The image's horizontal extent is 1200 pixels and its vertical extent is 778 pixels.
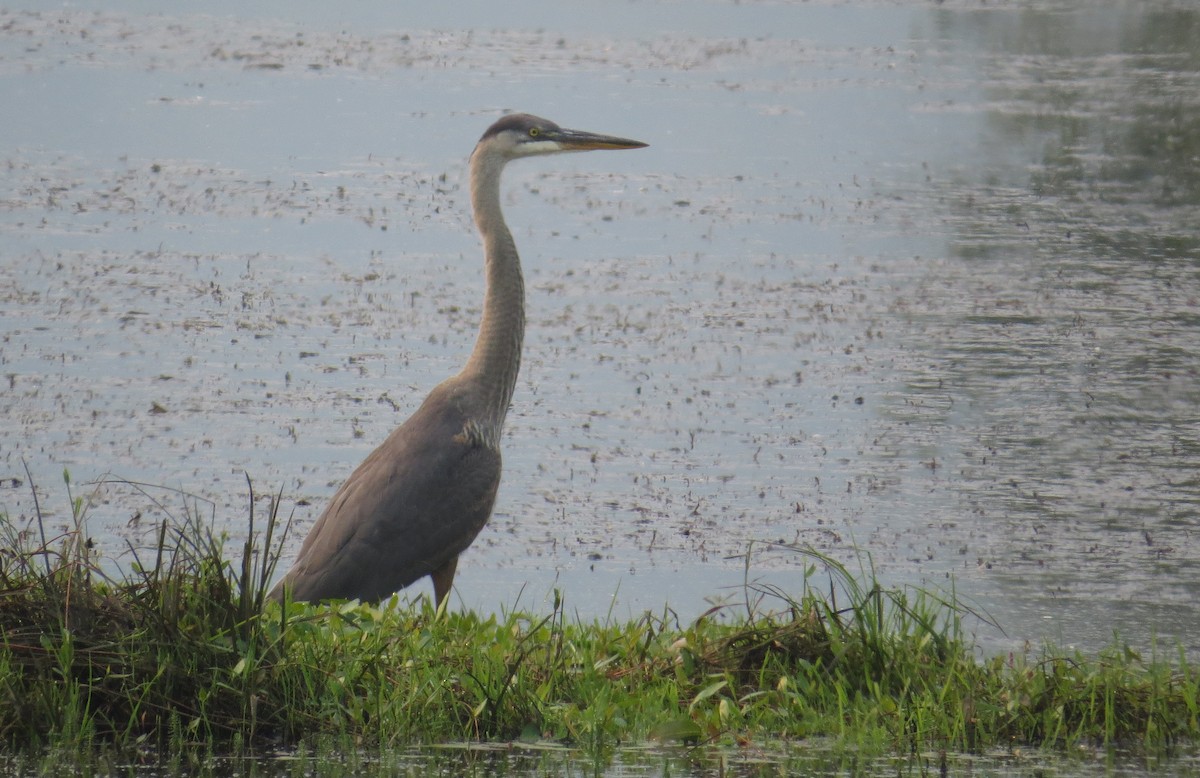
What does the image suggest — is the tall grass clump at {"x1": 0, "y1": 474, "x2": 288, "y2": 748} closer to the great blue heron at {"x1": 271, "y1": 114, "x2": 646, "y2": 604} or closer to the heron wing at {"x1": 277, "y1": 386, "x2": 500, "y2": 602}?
the great blue heron at {"x1": 271, "y1": 114, "x2": 646, "y2": 604}

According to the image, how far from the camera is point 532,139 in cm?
790

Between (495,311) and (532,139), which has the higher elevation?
(532,139)

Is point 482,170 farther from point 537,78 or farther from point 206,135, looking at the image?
point 537,78

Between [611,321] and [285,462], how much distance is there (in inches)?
128

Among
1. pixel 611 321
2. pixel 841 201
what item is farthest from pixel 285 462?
pixel 841 201

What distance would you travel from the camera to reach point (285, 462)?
827 centimetres

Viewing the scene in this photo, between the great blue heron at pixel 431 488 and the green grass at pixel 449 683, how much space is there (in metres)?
0.68

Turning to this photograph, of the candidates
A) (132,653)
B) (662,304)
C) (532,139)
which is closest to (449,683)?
(132,653)

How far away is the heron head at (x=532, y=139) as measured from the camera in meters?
7.80

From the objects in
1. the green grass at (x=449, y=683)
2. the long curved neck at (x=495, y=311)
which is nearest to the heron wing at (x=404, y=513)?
the long curved neck at (x=495, y=311)

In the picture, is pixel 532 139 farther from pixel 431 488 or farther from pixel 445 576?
pixel 445 576

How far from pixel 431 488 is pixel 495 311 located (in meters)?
1.06

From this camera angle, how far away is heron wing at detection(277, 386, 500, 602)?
617 cm

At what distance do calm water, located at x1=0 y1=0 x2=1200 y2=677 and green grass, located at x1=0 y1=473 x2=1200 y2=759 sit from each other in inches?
29.4
